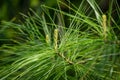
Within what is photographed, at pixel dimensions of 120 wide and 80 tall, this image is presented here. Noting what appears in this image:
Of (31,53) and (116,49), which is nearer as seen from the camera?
(116,49)

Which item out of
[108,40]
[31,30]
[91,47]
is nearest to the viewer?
[108,40]

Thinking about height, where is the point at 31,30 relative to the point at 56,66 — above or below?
above

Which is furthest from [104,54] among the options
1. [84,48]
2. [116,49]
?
[84,48]

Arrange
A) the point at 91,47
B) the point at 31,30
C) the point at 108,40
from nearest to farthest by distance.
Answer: the point at 108,40 → the point at 91,47 → the point at 31,30

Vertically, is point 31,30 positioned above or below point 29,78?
above

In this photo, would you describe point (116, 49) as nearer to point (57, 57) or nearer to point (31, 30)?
point (57, 57)

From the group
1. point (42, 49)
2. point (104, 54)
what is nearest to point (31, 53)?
point (42, 49)

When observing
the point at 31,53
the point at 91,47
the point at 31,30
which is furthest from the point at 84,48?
the point at 31,30

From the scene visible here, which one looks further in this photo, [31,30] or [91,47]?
[31,30]

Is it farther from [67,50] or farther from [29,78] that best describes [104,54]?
[29,78]
